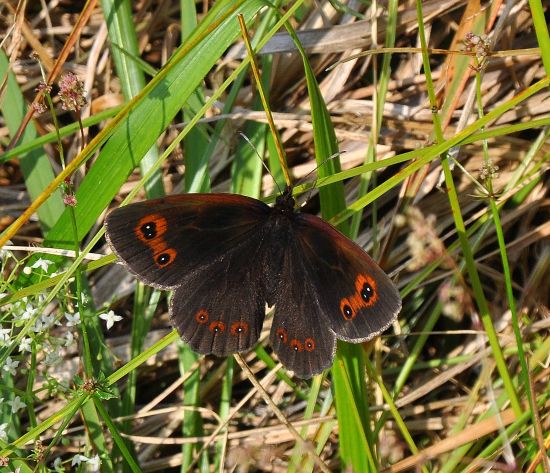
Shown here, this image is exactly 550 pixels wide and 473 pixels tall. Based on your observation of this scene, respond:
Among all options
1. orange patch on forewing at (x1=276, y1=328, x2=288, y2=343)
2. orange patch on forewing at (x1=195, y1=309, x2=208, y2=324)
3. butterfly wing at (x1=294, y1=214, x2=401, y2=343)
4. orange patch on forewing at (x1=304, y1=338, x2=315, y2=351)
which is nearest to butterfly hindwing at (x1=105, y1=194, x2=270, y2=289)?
orange patch on forewing at (x1=195, y1=309, x2=208, y2=324)

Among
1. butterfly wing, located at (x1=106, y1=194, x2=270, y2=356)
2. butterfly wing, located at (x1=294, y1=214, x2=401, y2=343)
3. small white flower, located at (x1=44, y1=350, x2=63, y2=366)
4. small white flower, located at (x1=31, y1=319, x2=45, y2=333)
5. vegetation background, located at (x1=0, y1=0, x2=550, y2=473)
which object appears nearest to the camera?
butterfly wing, located at (x1=294, y1=214, x2=401, y2=343)

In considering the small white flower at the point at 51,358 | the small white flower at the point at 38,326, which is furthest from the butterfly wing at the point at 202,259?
the small white flower at the point at 51,358

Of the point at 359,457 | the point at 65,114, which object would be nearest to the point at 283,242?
the point at 359,457

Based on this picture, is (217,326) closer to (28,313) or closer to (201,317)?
(201,317)

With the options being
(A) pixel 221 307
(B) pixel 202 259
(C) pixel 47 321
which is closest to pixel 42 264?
(C) pixel 47 321

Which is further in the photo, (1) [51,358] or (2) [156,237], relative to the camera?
(1) [51,358]

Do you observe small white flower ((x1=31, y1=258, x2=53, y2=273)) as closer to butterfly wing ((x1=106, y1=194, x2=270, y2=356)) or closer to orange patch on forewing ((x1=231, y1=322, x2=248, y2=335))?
butterfly wing ((x1=106, y1=194, x2=270, y2=356))

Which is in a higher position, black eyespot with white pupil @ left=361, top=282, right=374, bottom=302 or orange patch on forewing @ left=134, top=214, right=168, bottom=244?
orange patch on forewing @ left=134, top=214, right=168, bottom=244

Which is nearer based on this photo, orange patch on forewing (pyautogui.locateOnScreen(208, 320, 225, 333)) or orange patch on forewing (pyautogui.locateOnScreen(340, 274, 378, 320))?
orange patch on forewing (pyautogui.locateOnScreen(340, 274, 378, 320))

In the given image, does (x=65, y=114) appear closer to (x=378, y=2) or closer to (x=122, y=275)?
(x=122, y=275)
